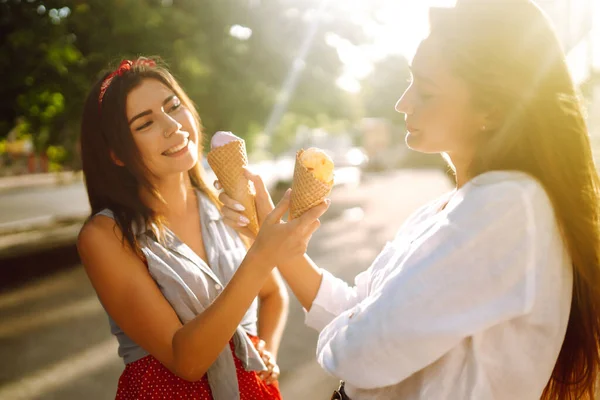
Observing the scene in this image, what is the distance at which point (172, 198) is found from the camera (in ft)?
7.20

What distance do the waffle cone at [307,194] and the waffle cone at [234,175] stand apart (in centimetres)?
22

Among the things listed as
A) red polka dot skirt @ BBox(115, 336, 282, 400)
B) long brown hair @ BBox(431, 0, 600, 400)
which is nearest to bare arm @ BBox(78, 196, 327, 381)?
red polka dot skirt @ BBox(115, 336, 282, 400)

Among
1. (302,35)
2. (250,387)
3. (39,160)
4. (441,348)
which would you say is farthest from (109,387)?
(39,160)

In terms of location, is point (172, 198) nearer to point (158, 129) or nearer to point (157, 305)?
point (158, 129)

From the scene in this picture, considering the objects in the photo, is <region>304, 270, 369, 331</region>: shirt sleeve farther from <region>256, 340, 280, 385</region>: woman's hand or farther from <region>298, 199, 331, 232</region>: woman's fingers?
<region>298, 199, 331, 232</region>: woman's fingers

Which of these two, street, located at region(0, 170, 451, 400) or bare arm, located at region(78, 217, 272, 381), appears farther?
street, located at region(0, 170, 451, 400)

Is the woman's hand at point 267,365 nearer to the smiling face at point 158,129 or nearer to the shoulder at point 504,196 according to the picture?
the smiling face at point 158,129

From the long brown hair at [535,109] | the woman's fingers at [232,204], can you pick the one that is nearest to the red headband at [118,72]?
the woman's fingers at [232,204]

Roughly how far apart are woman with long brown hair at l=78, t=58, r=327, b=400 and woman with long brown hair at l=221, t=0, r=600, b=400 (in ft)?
1.21

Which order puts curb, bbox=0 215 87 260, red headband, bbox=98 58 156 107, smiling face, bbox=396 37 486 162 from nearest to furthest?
smiling face, bbox=396 37 486 162 → red headband, bbox=98 58 156 107 → curb, bbox=0 215 87 260

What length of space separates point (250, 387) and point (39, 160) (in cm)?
2845

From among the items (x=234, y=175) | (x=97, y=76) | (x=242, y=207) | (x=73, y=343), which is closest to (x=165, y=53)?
(x=97, y=76)

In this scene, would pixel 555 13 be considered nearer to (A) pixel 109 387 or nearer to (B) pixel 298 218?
(B) pixel 298 218

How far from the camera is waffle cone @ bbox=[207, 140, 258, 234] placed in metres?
1.99
